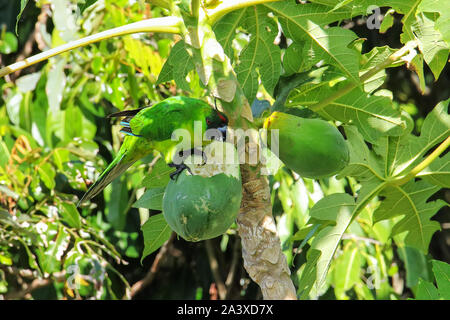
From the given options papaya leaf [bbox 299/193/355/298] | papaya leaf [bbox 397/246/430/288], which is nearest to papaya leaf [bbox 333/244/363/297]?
papaya leaf [bbox 397/246/430/288]

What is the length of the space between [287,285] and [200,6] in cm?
56

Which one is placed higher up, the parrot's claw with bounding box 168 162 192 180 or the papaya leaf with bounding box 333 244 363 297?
the parrot's claw with bounding box 168 162 192 180

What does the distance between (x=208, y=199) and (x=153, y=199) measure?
1.24 ft

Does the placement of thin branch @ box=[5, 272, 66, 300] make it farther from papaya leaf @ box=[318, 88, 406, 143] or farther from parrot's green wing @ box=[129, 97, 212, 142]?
papaya leaf @ box=[318, 88, 406, 143]

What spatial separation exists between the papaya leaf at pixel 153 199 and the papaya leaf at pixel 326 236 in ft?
1.23

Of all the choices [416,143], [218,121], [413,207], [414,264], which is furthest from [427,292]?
[414,264]

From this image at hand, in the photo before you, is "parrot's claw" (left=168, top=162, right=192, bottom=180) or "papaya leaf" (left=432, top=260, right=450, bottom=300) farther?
"papaya leaf" (left=432, top=260, right=450, bottom=300)

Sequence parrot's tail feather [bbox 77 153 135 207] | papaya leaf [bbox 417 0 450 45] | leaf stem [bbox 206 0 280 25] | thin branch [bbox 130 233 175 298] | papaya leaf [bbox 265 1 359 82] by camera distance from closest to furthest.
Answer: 1. papaya leaf [bbox 417 0 450 45]
2. leaf stem [bbox 206 0 280 25]
3. papaya leaf [bbox 265 1 359 82]
4. parrot's tail feather [bbox 77 153 135 207]
5. thin branch [bbox 130 233 175 298]

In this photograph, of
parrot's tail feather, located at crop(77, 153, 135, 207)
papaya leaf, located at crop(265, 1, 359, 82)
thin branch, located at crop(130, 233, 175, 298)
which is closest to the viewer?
papaya leaf, located at crop(265, 1, 359, 82)

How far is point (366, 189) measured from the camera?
4.57ft

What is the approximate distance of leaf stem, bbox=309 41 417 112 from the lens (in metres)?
1.19

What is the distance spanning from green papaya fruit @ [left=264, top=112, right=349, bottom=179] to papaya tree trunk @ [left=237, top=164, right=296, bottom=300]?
0.26ft

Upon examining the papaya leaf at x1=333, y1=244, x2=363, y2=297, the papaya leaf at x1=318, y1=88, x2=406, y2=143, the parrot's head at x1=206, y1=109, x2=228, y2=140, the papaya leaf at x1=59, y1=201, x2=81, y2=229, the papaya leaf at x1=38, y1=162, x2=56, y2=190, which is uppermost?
the parrot's head at x1=206, y1=109, x2=228, y2=140

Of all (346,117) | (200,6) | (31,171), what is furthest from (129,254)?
(200,6)
